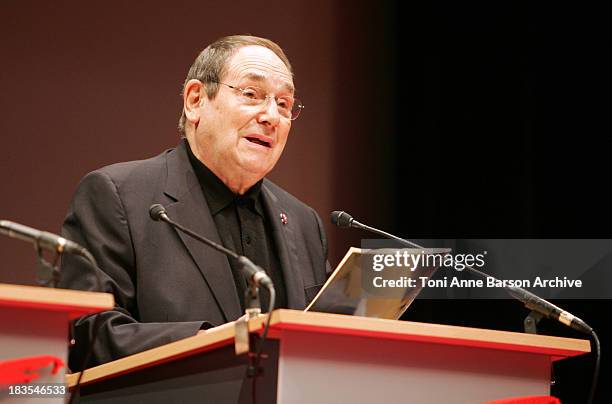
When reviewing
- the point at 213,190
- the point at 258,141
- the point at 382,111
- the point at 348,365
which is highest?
the point at 382,111

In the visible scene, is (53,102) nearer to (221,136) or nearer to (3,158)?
(3,158)

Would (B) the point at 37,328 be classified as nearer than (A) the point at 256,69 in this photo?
Yes

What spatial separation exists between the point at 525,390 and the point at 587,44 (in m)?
2.13

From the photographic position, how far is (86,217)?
2.88 m

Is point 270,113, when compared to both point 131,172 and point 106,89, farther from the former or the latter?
point 106,89

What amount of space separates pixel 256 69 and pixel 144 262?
0.78 metres

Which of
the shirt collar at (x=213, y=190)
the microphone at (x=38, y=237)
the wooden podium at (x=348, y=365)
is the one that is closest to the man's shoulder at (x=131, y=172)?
the shirt collar at (x=213, y=190)

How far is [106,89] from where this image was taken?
4039mm

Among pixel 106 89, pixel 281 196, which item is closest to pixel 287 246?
pixel 281 196

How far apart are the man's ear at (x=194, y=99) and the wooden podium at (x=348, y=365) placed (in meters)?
Answer: 1.18

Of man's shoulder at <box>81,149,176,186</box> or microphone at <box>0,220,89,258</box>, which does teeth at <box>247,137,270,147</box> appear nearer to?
man's shoulder at <box>81,149,176,186</box>

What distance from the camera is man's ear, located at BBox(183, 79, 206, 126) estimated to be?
3.25 m

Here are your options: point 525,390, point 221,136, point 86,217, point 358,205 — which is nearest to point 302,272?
point 221,136

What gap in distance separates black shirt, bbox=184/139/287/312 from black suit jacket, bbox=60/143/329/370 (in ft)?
0.19
